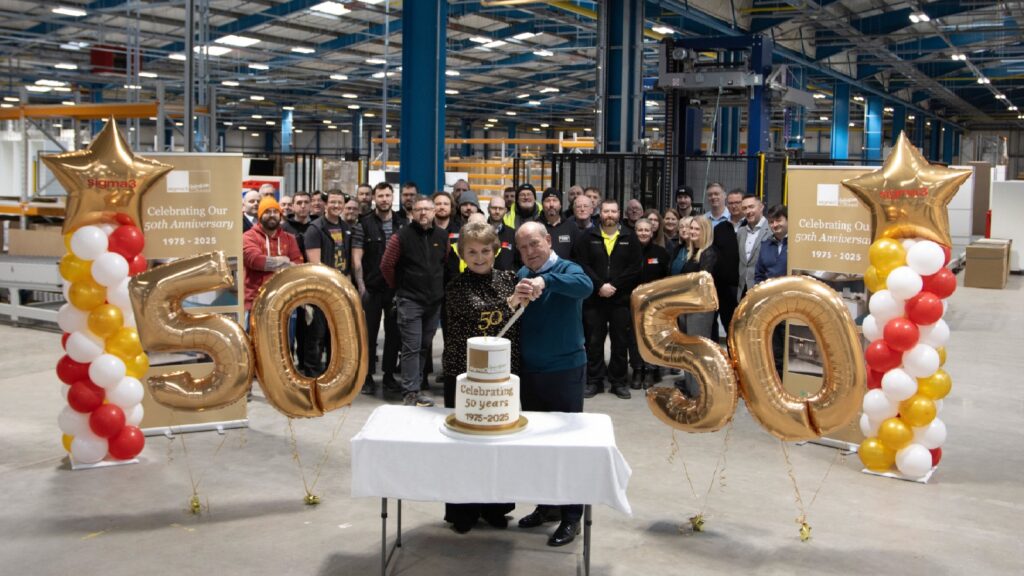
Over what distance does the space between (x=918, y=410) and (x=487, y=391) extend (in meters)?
3.01

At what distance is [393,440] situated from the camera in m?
3.58

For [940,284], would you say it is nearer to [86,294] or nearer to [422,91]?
[86,294]

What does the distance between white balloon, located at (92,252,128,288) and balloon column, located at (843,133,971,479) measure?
4158 millimetres

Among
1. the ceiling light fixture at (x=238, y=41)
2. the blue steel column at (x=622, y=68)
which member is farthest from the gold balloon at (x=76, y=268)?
the ceiling light fixture at (x=238, y=41)

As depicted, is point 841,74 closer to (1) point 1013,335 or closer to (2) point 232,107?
(1) point 1013,335

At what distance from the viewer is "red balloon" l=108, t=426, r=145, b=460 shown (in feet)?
18.2

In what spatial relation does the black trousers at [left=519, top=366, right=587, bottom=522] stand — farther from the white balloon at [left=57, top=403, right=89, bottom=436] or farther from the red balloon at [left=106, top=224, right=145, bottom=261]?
the white balloon at [left=57, top=403, right=89, bottom=436]

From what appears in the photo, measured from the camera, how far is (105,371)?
17.5 ft

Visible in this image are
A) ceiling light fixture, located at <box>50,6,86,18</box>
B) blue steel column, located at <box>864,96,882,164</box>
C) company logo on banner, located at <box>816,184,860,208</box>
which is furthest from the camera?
blue steel column, located at <box>864,96,882,164</box>

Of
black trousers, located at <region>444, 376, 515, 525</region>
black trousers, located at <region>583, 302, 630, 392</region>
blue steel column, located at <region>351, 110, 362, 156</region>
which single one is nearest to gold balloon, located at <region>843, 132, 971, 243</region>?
black trousers, located at <region>583, 302, 630, 392</region>

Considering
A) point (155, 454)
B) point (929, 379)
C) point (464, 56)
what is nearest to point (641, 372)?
point (929, 379)

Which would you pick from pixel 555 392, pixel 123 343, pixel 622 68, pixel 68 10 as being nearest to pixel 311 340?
pixel 123 343

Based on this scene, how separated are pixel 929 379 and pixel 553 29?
16.7 meters

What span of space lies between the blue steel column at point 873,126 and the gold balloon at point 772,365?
29.7 meters
